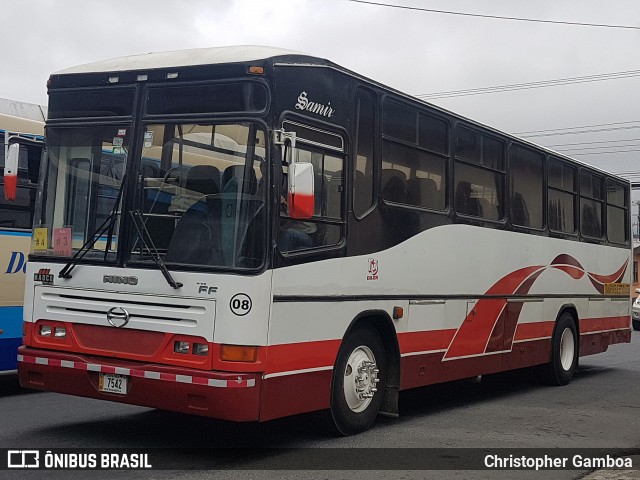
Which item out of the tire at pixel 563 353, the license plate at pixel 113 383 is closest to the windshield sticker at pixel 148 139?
the license plate at pixel 113 383

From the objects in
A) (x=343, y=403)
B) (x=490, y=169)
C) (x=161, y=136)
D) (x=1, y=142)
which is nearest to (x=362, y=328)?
(x=343, y=403)

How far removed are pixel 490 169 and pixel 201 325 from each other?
5.59 m

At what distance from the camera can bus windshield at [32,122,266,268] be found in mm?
7383

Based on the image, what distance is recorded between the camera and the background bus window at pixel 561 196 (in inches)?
535

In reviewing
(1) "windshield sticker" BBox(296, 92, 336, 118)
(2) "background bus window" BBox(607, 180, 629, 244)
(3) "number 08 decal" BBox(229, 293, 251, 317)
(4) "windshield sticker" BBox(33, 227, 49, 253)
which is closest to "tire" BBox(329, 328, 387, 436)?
(3) "number 08 decal" BBox(229, 293, 251, 317)

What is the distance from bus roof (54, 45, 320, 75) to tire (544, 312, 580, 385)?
7.11 metres

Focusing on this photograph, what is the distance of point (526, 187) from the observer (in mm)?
12758

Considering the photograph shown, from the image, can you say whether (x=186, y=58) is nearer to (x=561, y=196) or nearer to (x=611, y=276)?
(x=561, y=196)

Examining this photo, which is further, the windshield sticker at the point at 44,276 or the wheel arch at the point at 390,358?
the wheel arch at the point at 390,358

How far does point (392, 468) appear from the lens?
24.2 feet

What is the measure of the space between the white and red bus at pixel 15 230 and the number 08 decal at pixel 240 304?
4156 millimetres

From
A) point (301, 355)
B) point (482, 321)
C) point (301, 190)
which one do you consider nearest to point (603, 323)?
point (482, 321)

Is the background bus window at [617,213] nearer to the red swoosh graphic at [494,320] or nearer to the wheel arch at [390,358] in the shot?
the red swoosh graphic at [494,320]

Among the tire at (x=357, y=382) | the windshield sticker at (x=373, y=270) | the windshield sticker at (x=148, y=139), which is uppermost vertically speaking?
the windshield sticker at (x=148, y=139)
